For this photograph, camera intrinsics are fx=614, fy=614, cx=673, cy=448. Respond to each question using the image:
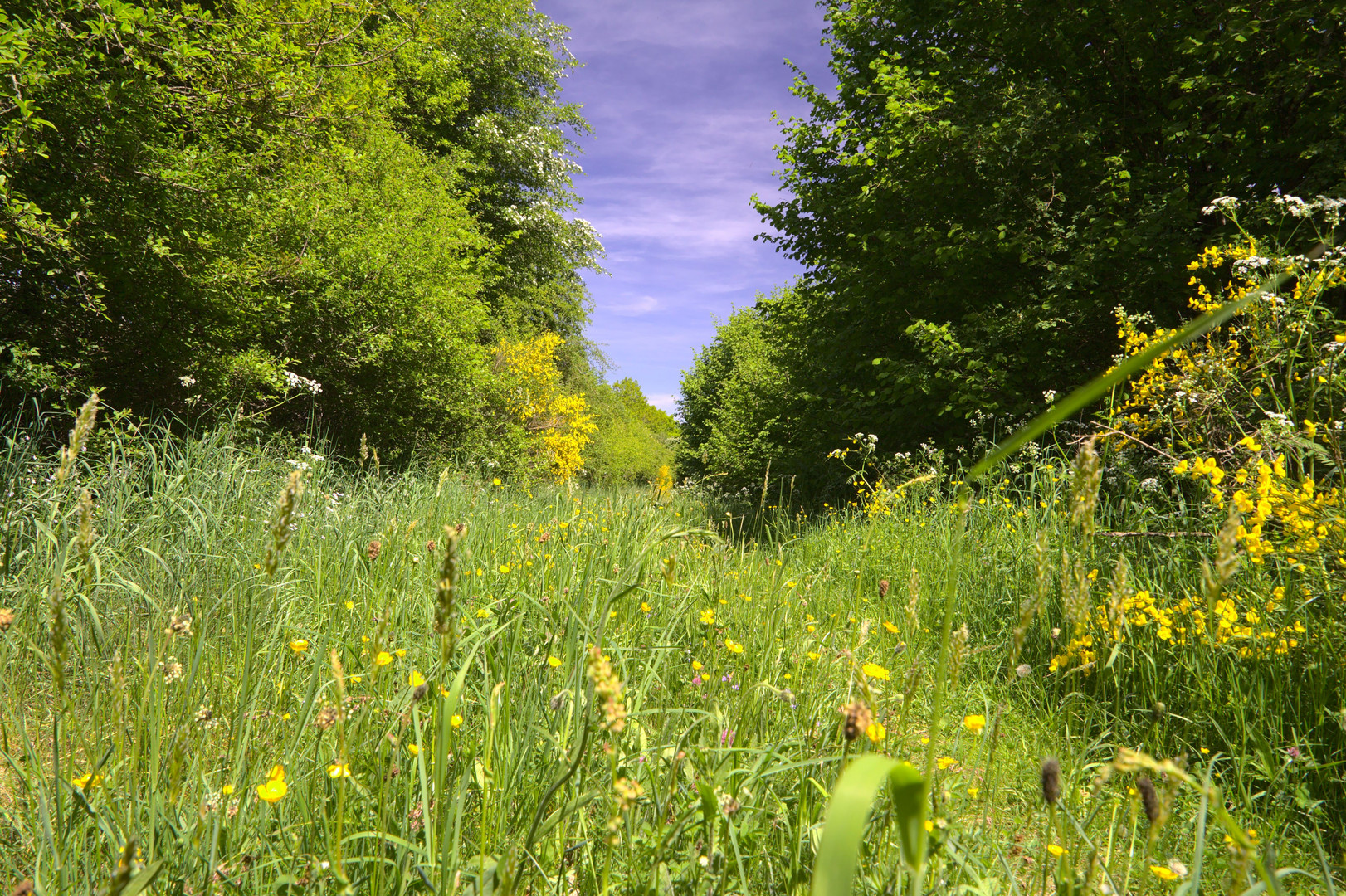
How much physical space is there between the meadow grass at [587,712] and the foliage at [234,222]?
1432mm

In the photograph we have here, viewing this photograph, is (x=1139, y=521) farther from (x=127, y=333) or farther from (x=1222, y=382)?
(x=127, y=333)

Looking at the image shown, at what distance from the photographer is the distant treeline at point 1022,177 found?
210 inches

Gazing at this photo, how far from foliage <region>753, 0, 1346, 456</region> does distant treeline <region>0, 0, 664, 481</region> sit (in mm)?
5454

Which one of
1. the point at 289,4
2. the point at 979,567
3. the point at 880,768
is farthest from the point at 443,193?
the point at 880,768

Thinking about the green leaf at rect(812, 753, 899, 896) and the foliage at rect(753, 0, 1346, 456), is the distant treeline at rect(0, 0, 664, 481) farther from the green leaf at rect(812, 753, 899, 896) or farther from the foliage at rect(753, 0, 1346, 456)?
the foliage at rect(753, 0, 1346, 456)

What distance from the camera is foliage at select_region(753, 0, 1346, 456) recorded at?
531 centimetres

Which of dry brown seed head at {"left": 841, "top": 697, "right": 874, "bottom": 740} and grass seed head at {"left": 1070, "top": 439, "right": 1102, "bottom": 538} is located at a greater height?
grass seed head at {"left": 1070, "top": 439, "right": 1102, "bottom": 538}

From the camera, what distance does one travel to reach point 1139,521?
2.96m

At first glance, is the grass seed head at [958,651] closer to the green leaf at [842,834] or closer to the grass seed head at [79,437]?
the green leaf at [842,834]

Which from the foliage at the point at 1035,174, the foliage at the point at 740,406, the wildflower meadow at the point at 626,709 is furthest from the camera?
the foliage at the point at 740,406

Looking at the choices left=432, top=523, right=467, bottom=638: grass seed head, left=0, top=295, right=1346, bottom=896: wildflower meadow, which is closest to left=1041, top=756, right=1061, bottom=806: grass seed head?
left=0, top=295, right=1346, bottom=896: wildflower meadow

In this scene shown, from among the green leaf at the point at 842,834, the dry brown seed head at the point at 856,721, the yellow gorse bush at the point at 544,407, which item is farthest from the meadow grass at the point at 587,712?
the yellow gorse bush at the point at 544,407

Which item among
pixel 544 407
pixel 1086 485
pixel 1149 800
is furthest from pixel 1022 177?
pixel 544 407

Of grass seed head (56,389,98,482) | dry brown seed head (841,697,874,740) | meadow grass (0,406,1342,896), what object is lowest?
meadow grass (0,406,1342,896)
